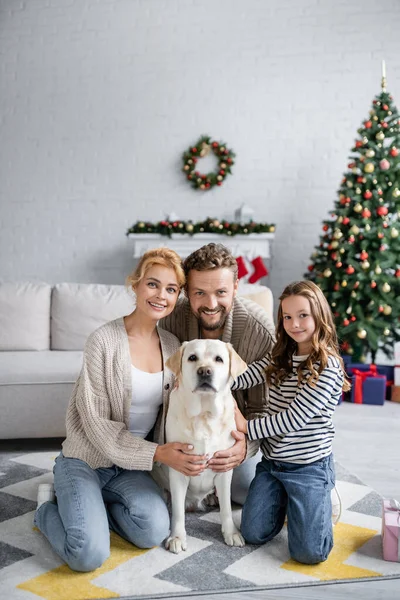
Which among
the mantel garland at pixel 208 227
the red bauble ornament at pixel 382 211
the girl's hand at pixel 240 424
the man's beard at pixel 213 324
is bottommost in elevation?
the girl's hand at pixel 240 424

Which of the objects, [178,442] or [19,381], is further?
[19,381]

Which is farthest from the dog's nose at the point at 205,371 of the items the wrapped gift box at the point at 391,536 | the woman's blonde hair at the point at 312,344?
the wrapped gift box at the point at 391,536

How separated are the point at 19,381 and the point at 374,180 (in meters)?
3.22

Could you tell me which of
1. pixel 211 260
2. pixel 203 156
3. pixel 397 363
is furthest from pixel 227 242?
pixel 211 260

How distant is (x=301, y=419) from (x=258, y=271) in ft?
13.0

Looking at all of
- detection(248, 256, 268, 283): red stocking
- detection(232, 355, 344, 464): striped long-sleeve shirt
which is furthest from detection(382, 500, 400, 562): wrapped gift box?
detection(248, 256, 268, 283): red stocking

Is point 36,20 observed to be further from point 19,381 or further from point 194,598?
point 194,598

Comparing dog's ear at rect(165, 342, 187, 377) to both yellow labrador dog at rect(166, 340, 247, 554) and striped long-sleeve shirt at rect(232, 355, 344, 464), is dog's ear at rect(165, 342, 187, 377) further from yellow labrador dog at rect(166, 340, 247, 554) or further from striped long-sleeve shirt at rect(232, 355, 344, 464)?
striped long-sleeve shirt at rect(232, 355, 344, 464)

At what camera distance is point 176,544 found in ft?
7.01

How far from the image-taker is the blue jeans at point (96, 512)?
77.5 inches

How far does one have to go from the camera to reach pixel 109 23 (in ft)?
21.7

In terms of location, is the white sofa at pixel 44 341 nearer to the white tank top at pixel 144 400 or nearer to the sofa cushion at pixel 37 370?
the sofa cushion at pixel 37 370

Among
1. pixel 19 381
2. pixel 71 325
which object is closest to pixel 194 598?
pixel 19 381

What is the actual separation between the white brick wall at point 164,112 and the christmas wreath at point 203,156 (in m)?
0.10
